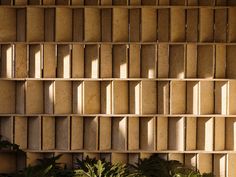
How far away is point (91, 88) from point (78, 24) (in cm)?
82

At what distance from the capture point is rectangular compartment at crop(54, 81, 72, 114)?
573cm

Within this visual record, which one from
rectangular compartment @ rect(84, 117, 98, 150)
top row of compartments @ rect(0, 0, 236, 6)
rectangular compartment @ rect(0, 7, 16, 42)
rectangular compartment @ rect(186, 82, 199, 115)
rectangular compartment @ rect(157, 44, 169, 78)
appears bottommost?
rectangular compartment @ rect(84, 117, 98, 150)

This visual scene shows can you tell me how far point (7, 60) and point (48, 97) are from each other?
69 cm

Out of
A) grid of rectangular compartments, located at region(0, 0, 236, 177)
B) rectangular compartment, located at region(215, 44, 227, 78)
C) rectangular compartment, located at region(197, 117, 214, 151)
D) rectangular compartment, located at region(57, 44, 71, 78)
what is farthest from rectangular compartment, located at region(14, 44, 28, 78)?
→ rectangular compartment, located at region(215, 44, 227, 78)

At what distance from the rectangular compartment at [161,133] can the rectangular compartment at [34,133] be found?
1486mm

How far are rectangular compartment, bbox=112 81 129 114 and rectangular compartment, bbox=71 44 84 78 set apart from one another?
44 cm

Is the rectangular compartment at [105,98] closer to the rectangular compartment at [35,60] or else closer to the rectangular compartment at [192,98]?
the rectangular compartment at [35,60]

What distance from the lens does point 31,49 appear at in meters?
5.77

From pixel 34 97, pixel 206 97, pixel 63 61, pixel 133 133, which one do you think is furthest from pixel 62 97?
pixel 206 97

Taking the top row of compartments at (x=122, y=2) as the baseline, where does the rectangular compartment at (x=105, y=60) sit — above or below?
below

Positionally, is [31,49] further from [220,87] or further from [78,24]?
[220,87]

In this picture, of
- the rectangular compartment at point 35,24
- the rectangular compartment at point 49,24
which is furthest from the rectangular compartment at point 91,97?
the rectangular compartment at point 35,24

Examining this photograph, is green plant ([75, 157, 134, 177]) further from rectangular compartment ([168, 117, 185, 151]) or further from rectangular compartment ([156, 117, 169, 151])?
rectangular compartment ([168, 117, 185, 151])

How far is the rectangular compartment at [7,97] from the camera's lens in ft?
18.8
